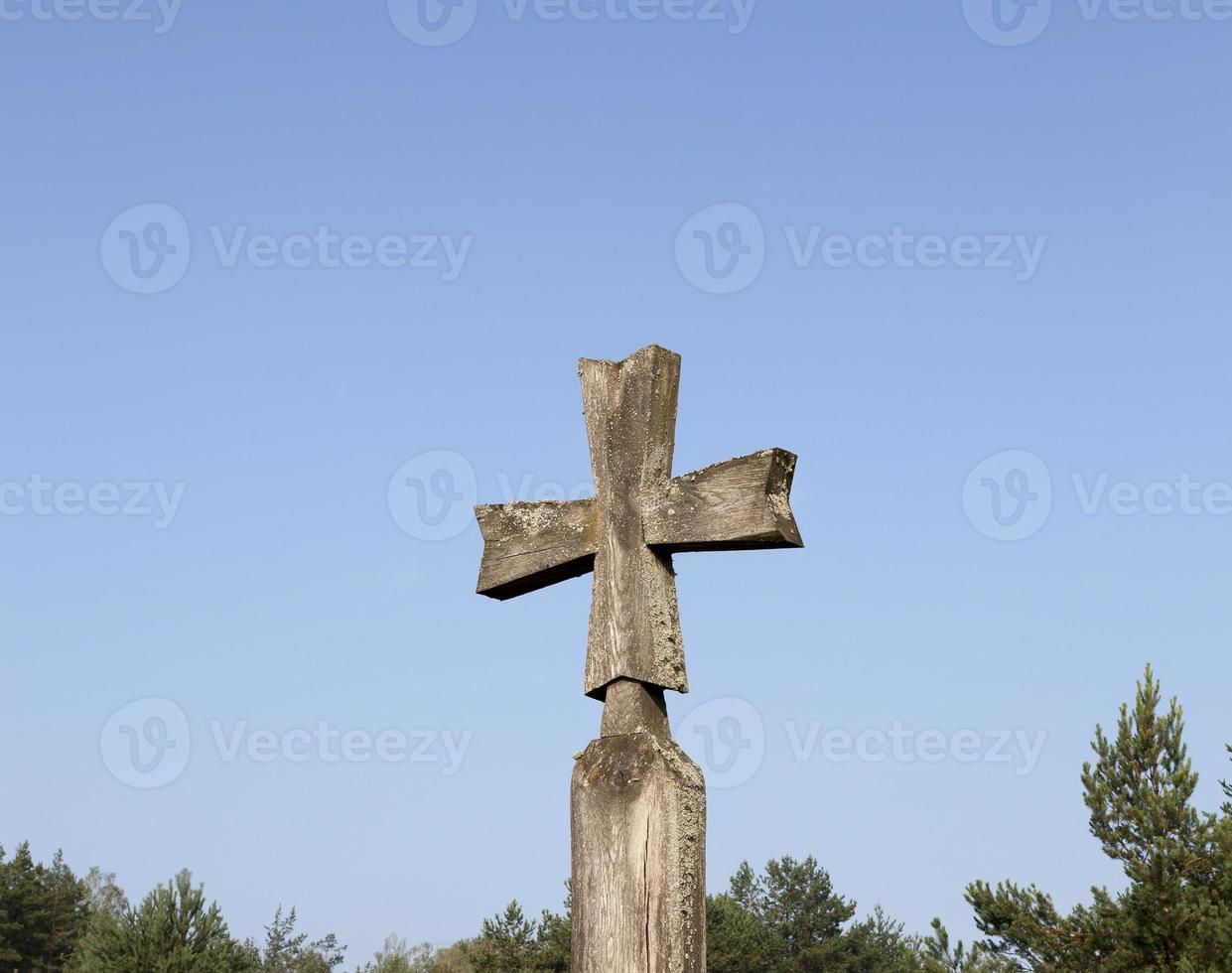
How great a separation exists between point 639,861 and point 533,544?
Result: 1353 millimetres

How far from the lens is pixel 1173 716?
80.3 feet

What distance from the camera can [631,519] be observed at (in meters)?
5.10

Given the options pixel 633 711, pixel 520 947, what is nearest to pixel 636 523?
pixel 633 711

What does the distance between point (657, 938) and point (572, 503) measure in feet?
5.46

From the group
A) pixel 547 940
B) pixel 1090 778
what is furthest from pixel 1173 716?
pixel 547 940

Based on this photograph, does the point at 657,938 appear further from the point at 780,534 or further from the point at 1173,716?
the point at 1173,716

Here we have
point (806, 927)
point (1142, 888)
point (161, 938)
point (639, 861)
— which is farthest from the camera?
point (806, 927)

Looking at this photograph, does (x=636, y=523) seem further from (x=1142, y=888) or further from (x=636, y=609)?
(x=1142, y=888)

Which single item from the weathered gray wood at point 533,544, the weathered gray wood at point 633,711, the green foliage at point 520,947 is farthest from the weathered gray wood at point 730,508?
the green foliage at point 520,947

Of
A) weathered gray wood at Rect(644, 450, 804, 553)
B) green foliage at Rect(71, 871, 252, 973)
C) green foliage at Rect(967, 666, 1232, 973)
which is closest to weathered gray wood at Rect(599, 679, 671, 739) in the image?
weathered gray wood at Rect(644, 450, 804, 553)

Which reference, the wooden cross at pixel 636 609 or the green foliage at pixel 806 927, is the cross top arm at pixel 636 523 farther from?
the green foliage at pixel 806 927

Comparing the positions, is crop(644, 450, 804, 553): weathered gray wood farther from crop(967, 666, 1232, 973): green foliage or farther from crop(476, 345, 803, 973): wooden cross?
crop(967, 666, 1232, 973): green foliage

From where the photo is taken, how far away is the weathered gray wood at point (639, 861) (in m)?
4.50

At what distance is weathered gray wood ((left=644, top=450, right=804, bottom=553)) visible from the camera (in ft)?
15.7
